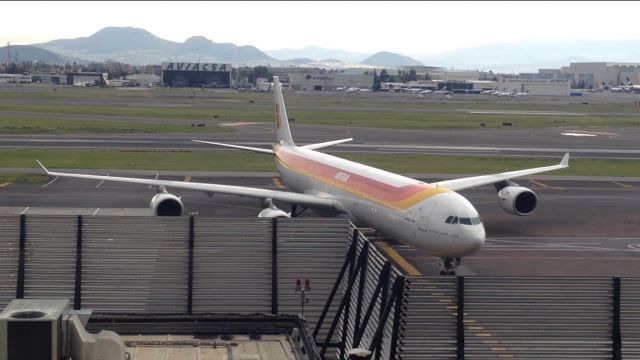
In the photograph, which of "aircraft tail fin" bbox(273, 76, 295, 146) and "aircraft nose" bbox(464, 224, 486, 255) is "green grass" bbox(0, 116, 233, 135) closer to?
"aircraft tail fin" bbox(273, 76, 295, 146)

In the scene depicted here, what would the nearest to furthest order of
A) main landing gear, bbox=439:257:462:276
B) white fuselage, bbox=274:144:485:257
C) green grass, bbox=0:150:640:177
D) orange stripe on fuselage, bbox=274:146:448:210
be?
1. white fuselage, bbox=274:144:485:257
2. main landing gear, bbox=439:257:462:276
3. orange stripe on fuselage, bbox=274:146:448:210
4. green grass, bbox=0:150:640:177

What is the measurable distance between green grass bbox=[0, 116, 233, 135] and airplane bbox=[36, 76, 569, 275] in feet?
159

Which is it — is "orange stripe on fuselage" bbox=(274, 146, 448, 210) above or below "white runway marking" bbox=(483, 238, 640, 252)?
above

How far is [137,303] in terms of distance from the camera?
1811 centimetres

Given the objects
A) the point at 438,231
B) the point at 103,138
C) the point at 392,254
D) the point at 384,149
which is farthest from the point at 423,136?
the point at 438,231

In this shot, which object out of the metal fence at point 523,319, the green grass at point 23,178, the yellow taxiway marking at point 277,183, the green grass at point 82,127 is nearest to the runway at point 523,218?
the yellow taxiway marking at point 277,183

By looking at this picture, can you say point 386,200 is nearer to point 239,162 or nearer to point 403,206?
point 403,206

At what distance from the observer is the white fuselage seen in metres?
33.2

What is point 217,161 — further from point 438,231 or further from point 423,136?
point 438,231

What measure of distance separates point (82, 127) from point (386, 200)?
74.3 metres

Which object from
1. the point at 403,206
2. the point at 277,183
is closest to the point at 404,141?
the point at 277,183

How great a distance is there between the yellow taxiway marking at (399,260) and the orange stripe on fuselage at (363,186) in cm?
271

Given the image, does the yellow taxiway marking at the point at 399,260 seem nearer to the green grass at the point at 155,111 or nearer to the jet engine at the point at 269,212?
the jet engine at the point at 269,212

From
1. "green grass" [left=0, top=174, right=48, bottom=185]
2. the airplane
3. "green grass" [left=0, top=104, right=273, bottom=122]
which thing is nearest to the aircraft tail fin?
the airplane
